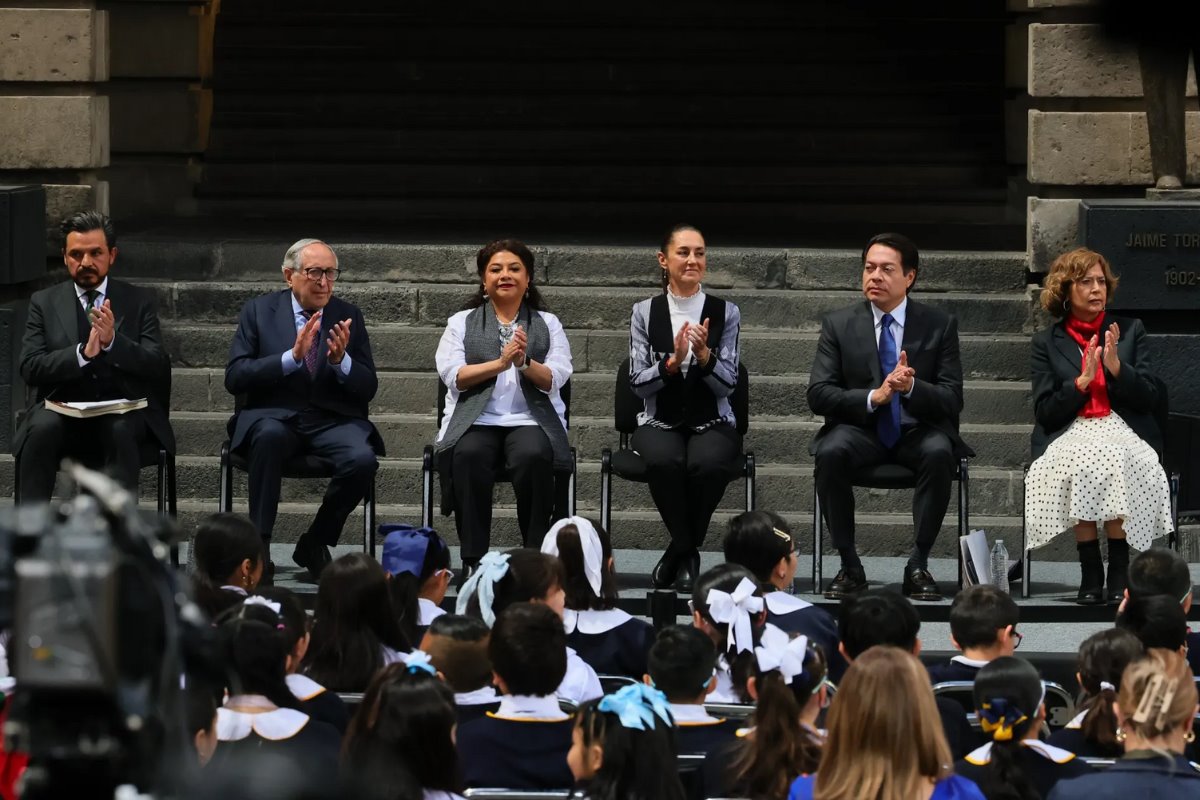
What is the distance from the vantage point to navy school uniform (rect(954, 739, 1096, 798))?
3750mm

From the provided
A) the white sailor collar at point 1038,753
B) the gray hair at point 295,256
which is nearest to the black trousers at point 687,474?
the gray hair at point 295,256

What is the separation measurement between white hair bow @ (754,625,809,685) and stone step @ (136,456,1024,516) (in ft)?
15.5

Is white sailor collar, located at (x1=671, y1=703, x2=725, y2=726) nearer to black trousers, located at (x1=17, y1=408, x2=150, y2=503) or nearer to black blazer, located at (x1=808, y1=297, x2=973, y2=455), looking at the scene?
black blazer, located at (x1=808, y1=297, x2=973, y2=455)

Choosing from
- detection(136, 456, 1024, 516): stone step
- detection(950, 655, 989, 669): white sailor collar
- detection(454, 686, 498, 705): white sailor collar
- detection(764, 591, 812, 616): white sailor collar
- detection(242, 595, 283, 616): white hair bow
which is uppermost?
detection(136, 456, 1024, 516): stone step

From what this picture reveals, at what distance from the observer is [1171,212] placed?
8953mm

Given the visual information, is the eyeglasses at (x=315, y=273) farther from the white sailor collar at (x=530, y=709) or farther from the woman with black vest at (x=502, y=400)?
the white sailor collar at (x=530, y=709)

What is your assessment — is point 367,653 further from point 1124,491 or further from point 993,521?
point 993,521

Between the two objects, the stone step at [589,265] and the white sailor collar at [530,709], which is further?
the stone step at [589,265]

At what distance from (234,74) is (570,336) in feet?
15.1

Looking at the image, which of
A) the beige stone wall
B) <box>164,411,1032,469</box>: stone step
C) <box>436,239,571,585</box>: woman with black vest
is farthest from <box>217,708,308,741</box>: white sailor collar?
the beige stone wall

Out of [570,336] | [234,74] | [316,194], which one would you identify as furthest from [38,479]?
[234,74]

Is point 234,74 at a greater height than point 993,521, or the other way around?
point 234,74

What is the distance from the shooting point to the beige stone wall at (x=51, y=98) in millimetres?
9781

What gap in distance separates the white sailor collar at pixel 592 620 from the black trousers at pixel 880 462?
7.60 feet
